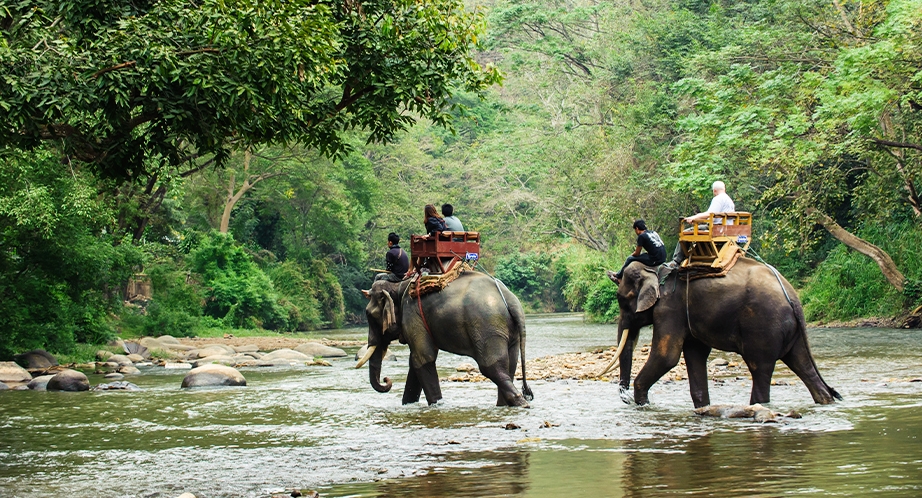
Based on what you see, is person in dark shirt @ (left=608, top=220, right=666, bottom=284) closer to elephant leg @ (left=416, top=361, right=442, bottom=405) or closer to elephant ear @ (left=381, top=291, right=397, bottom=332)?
elephant leg @ (left=416, top=361, right=442, bottom=405)

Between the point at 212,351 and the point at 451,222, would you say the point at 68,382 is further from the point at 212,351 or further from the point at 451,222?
the point at 212,351

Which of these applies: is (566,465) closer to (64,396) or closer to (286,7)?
(286,7)

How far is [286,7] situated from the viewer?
30.1ft

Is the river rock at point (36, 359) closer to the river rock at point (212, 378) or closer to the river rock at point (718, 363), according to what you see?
the river rock at point (212, 378)

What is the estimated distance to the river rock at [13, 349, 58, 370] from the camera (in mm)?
20406

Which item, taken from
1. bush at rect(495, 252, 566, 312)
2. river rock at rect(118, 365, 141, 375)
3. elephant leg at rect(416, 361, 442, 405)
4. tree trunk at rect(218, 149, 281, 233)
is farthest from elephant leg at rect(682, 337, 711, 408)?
bush at rect(495, 252, 566, 312)

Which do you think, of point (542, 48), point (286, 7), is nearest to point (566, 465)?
point (286, 7)

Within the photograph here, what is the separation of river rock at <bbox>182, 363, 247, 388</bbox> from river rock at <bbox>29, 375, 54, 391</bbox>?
2.22 metres

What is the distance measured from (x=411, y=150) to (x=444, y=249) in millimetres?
39569

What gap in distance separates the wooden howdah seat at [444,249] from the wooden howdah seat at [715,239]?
8.45 feet

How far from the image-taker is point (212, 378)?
17.5 m

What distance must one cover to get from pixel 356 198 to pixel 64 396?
29898mm

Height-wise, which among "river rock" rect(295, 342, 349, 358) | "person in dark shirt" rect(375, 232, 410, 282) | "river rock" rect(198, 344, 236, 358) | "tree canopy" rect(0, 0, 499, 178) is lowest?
"river rock" rect(295, 342, 349, 358)

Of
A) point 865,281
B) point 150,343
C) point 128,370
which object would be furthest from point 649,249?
point 150,343
